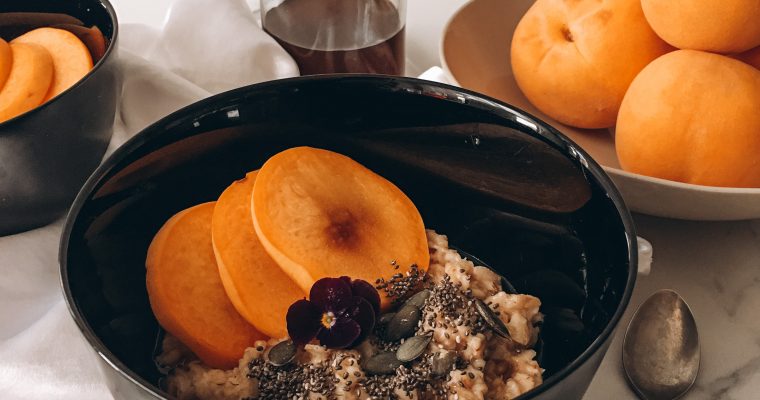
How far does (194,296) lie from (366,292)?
115 mm

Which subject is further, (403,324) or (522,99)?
(522,99)

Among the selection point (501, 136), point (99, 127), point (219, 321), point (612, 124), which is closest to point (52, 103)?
point (99, 127)

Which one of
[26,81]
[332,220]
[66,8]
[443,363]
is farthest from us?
[66,8]

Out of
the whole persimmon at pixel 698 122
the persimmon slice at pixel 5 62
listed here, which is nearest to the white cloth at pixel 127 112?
the persimmon slice at pixel 5 62

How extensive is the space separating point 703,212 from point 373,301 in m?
0.28

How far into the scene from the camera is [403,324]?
0.54 meters

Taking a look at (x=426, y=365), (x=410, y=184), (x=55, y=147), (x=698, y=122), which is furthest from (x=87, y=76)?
(x=698, y=122)

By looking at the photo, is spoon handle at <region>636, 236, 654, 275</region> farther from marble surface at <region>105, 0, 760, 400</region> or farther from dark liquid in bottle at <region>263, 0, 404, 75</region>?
dark liquid in bottle at <region>263, 0, 404, 75</region>

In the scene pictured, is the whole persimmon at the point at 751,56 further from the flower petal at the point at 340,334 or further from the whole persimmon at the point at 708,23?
the flower petal at the point at 340,334

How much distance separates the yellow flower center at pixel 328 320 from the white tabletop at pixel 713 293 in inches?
8.5

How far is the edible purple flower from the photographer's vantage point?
52 cm

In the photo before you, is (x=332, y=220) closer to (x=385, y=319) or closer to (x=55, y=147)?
(x=385, y=319)

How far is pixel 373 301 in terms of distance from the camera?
0.55 meters

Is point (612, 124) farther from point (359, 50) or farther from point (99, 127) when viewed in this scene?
point (99, 127)
